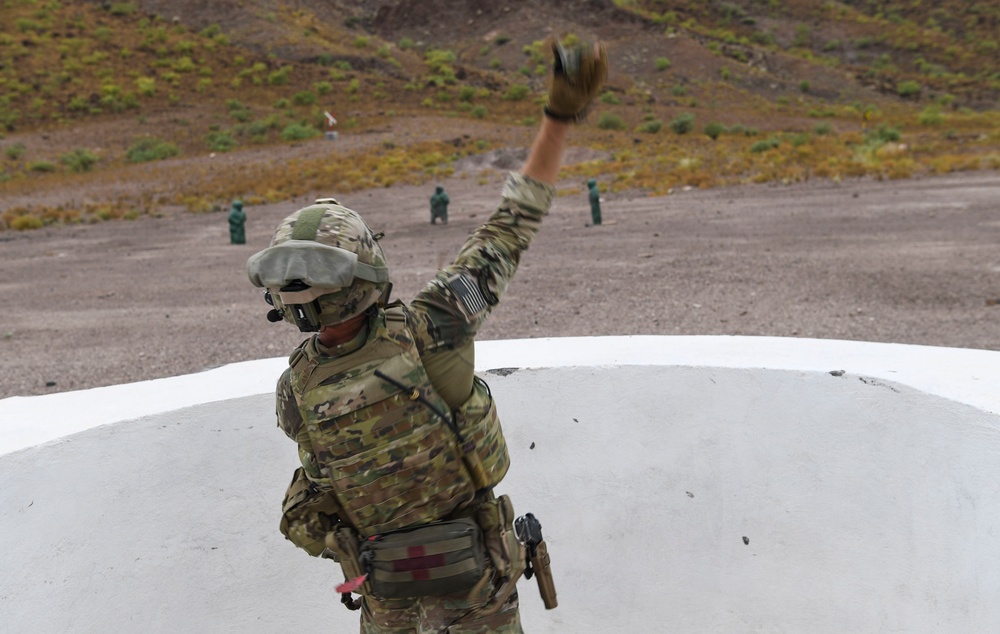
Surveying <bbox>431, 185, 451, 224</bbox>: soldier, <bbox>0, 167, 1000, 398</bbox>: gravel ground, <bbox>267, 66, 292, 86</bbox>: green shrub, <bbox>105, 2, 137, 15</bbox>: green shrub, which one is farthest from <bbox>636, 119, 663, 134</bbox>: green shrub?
<bbox>105, 2, 137, 15</bbox>: green shrub

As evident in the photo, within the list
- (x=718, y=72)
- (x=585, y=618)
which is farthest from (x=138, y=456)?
(x=718, y=72)

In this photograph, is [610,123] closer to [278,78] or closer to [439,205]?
[278,78]

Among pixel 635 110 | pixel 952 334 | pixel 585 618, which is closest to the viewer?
pixel 585 618

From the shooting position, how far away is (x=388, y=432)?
1.62 metres

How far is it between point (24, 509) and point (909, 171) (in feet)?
61.0

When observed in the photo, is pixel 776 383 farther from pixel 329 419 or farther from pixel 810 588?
pixel 329 419

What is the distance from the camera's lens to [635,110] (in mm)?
40125

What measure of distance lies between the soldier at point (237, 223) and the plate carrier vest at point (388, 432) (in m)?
13.3

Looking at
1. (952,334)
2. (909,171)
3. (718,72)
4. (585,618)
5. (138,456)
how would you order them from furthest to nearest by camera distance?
(718,72) → (909,171) → (952,334) → (585,618) → (138,456)

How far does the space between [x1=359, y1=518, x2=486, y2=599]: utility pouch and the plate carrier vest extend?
0.15 ft

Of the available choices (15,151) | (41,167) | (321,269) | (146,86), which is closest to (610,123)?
(41,167)

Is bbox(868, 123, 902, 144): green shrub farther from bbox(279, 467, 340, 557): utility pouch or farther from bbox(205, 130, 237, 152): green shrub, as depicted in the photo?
bbox(279, 467, 340, 557): utility pouch

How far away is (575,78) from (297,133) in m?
35.7

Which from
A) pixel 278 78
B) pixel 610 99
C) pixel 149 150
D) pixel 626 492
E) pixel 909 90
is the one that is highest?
pixel 626 492
